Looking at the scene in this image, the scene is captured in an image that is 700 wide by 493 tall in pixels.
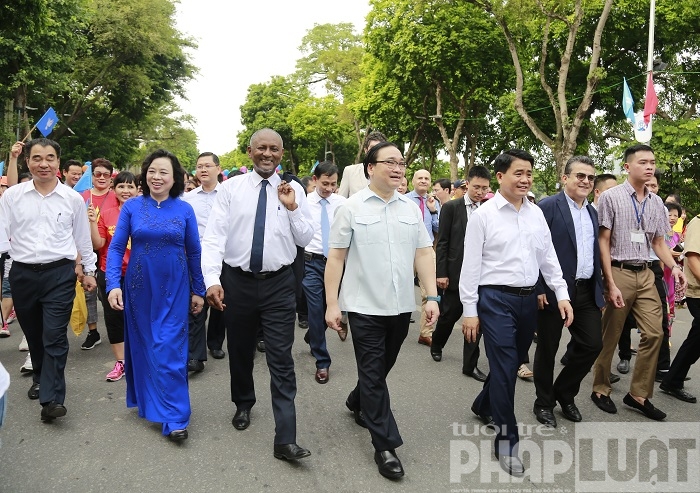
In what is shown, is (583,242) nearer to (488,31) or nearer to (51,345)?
(51,345)

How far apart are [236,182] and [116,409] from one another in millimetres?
2047

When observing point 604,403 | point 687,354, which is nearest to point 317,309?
point 604,403

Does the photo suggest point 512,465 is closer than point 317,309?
Yes

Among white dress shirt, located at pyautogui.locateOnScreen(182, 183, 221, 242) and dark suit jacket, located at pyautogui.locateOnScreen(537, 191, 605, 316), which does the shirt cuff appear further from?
white dress shirt, located at pyautogui.locateOnScreen(182, 183, 221, 242)

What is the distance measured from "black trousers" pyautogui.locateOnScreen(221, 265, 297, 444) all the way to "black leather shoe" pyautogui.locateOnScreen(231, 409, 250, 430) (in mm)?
214

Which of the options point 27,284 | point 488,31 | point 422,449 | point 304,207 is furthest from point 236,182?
Result: point 488,31

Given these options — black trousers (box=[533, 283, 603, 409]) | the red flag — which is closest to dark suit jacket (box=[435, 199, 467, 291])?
black trousers (box=[533, 283, 603, 409])

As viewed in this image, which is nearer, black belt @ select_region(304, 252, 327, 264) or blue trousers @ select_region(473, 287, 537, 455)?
blue trousers @ select_region(473, 287, 537, 455)

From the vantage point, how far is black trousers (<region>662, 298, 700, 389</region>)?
189 inches

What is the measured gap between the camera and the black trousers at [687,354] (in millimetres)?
4812

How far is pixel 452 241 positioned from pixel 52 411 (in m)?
3.80

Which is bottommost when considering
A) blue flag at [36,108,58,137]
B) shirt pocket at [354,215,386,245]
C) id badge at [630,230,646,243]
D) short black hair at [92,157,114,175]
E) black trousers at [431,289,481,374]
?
black trousers at [431,289,481,374]

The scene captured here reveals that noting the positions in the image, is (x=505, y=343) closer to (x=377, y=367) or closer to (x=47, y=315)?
(x=377, y=367)

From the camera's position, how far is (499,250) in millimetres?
3779
